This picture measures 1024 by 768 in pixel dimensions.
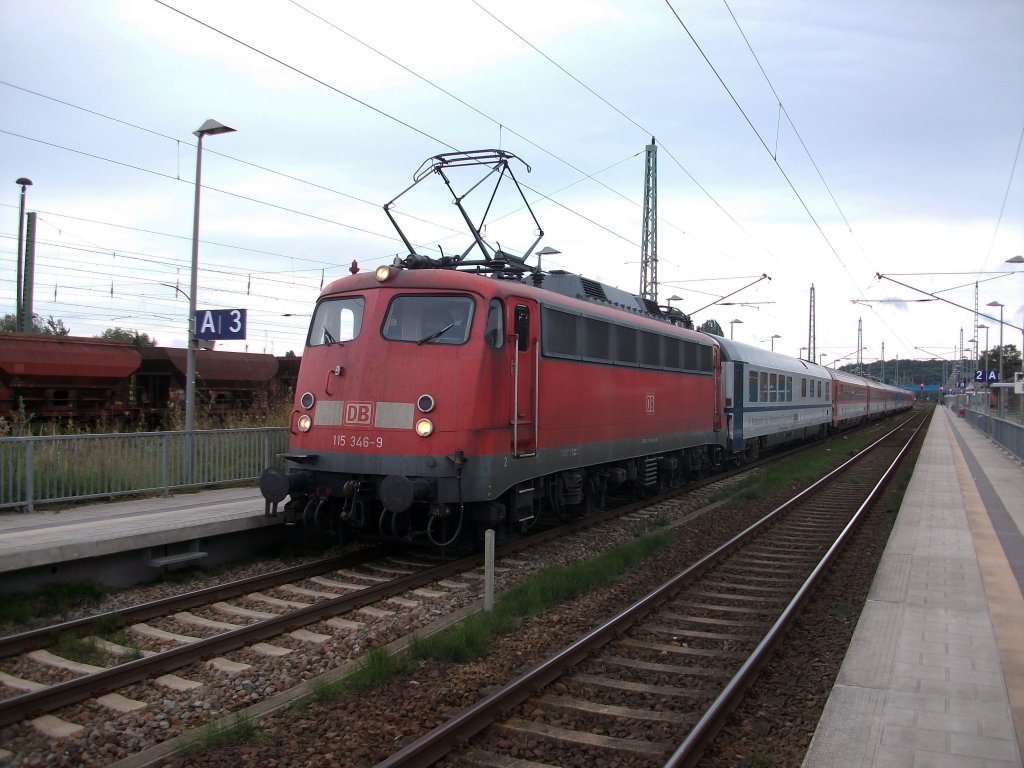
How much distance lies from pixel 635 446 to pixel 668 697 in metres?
7.83

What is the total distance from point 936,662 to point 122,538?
7416mm

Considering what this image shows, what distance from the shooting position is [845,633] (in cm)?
705

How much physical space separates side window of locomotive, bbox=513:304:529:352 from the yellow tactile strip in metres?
5.47

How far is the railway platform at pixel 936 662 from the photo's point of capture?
4559mm

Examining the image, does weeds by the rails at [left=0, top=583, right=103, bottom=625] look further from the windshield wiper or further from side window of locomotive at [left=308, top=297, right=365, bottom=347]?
the windshield wiper

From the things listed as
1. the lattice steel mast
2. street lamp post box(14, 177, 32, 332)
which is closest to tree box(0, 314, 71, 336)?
street lamp post box(14, 177, 32, 332)

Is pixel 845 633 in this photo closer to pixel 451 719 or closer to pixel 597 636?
pixel 597 636

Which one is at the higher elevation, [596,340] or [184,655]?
[596,340]

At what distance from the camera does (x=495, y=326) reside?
30.3 ft

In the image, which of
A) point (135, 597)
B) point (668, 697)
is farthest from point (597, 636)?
point (135, 597)

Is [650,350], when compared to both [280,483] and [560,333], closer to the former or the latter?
[560,333]

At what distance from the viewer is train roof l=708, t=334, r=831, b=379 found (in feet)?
67.6

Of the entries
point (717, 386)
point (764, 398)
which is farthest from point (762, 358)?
point (717, 386)

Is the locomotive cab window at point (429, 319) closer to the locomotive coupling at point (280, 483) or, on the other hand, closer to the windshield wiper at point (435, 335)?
the windshield wiper at point (435, 335)
